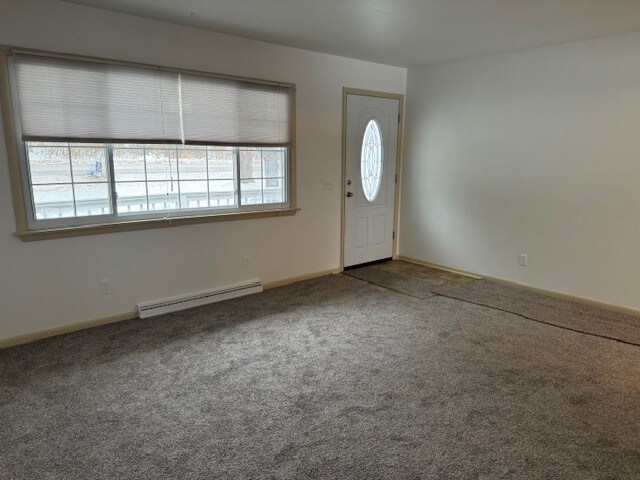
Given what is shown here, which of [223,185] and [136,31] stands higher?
[136,31]

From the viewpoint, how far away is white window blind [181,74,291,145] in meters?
3.70

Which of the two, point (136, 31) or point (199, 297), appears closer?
point (136, 31)

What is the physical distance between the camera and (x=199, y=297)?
13.1 feet

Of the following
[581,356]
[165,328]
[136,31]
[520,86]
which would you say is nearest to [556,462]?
[581,356]

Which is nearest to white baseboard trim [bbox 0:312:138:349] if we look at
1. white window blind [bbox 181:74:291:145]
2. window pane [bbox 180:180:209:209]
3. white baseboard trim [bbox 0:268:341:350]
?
white baseboard trim [bbox 0:268:341:350]

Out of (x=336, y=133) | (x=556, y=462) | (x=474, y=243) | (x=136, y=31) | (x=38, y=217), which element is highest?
(x=136, y=31)

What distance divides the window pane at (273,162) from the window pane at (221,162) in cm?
37

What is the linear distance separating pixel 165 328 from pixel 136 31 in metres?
2.43

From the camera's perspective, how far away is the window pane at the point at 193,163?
12.4 ft

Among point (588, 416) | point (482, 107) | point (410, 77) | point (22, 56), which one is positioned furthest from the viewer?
point (410, 77)

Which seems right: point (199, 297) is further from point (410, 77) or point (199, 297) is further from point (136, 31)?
point (410, 77)

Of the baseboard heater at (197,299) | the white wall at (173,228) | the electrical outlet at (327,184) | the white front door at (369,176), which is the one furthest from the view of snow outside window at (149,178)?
the white front door at (369,176)

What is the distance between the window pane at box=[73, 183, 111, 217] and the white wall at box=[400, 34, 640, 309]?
365 centimetres

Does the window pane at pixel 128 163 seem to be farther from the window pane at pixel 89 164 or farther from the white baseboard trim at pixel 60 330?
the white baseboard trim at pixel 60 330
